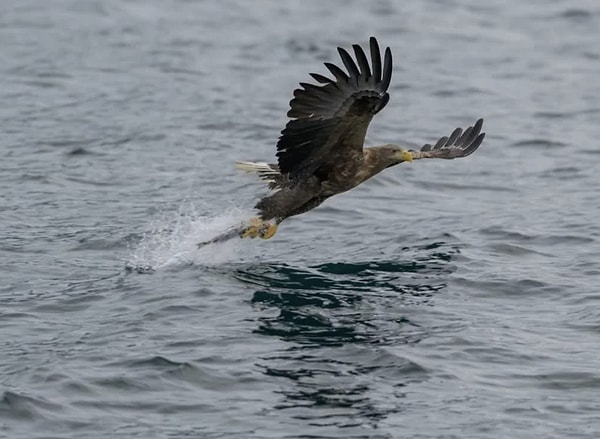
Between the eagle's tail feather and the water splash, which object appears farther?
the eagle's tail feather

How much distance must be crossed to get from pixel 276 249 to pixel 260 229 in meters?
0.95

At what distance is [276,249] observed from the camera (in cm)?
1140

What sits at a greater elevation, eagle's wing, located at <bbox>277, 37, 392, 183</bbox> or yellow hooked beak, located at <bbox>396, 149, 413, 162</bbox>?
eagle's wing, located at <bbox>277, 37, 392, 183</bbox>

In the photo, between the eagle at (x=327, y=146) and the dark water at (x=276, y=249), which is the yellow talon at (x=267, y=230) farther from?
the dark water at (x=276, y=249)

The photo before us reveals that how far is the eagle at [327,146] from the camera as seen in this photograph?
30.7 ft

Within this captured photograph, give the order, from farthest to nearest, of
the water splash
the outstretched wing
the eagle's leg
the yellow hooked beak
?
the outstretched wing < the water splash < the eagle's leg < the yellow hooked beak

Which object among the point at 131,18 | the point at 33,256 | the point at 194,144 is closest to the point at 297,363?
the point at 33,256

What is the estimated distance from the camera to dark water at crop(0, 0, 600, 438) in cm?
812

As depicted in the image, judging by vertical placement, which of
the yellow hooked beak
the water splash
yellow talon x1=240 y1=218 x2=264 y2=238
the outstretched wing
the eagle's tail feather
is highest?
the outstretched wing

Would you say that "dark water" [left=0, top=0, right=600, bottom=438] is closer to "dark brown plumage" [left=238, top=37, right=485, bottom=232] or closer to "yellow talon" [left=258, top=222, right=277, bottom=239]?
"yellow talon" [left=258, top=222, right=277, bottom=239]

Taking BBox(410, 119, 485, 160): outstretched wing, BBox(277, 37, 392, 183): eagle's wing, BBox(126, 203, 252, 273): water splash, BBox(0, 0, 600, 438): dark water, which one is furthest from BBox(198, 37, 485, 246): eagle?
BBox(0, 0, 600, 438): dark water

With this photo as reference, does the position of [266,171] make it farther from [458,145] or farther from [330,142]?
[458,145]

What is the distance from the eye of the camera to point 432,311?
982cm

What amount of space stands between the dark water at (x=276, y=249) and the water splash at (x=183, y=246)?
0.09ft
